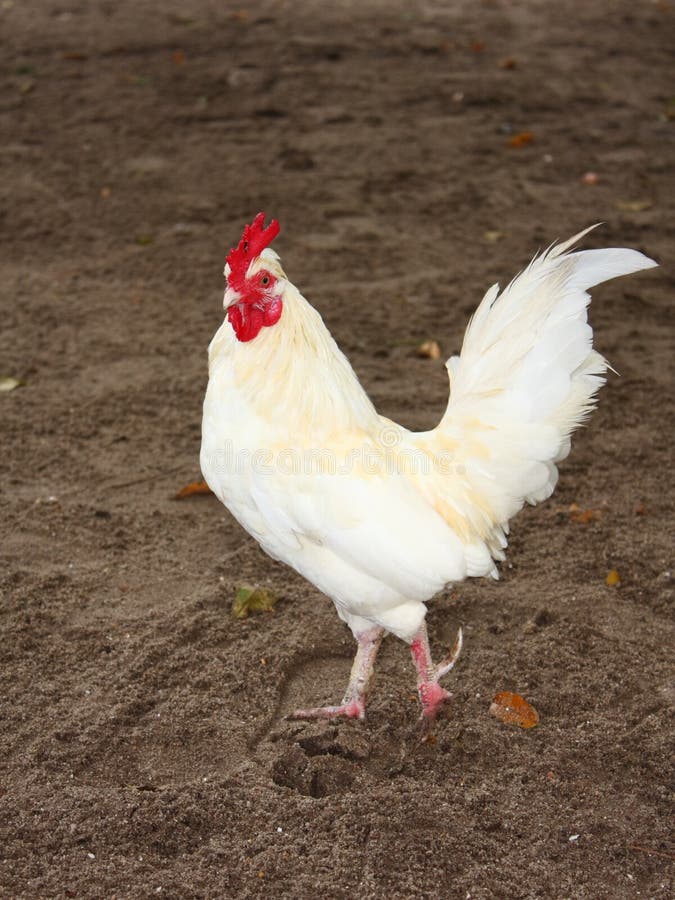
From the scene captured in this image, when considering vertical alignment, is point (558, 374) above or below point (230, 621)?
above

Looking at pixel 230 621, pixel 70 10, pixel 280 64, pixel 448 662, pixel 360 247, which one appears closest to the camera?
pixel 448 662

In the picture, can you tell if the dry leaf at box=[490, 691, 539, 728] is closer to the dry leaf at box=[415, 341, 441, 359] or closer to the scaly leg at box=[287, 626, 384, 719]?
the scaly leg at box=[287, 626, 384, 719]

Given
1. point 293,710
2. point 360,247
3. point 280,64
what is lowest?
point 293,710

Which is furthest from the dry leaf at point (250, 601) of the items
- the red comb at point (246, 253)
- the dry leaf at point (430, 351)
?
the dry leaf at point (430, 351)

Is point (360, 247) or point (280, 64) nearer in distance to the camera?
point (360, 247)

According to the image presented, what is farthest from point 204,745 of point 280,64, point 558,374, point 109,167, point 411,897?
point 280,64

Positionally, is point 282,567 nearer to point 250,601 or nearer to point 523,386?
point 250,601

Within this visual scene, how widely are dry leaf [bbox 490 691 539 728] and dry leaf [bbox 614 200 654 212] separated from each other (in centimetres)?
507

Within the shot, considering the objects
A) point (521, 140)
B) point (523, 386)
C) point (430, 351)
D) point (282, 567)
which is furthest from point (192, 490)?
point (521, 140)

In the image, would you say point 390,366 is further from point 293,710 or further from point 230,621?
point 293,710

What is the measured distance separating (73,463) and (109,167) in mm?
4170

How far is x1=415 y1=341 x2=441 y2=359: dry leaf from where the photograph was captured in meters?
5.56

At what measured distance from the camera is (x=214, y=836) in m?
2.91

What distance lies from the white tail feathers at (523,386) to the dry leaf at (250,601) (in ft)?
3.83
